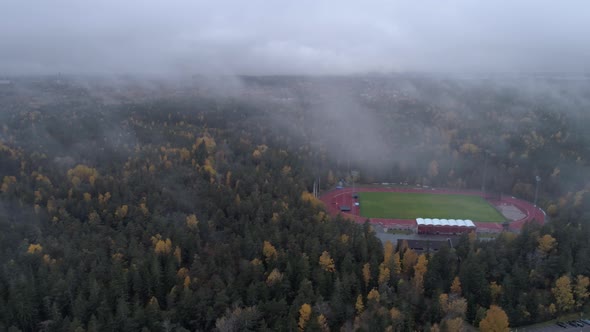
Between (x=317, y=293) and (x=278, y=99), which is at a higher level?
(x=278, y=99)

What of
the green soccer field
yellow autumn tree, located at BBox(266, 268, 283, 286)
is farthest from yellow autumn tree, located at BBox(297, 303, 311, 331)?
the green soccer field

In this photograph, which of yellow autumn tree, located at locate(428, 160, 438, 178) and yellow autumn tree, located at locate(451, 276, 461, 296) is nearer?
yellow autumn tree, located at locate(451, 276, 461, 296)

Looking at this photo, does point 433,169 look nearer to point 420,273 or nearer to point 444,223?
point 444,223

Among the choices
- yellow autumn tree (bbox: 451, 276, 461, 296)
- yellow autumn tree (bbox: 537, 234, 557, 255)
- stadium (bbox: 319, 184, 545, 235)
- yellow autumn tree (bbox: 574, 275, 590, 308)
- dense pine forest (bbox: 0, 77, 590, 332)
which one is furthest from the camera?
stadium (bbox: 319, 184, 545, 235)

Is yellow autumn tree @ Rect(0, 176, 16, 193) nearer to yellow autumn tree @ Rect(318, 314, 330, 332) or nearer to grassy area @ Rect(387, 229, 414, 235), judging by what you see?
yellow autumn tree @ Rect(318, 314, 330, 332)

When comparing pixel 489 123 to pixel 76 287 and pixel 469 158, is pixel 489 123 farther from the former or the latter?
pixel 76 287

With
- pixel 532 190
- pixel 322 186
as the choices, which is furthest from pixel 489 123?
pixel 322 186
